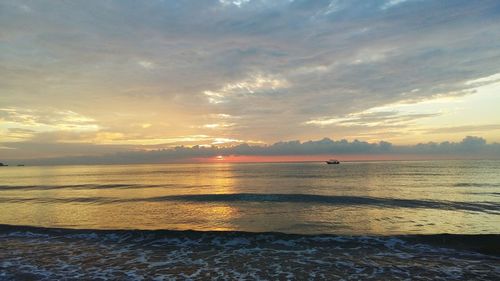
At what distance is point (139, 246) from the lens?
58.3 feet

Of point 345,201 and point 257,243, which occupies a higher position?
point 257,243

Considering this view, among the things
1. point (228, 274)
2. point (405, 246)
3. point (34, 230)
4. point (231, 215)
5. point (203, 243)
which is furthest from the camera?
point (231, 215)

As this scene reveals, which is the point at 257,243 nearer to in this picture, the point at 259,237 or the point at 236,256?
the point at 259,237

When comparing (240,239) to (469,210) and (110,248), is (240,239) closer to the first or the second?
(110,248)

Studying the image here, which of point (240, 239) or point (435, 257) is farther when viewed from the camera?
point (240, 239)

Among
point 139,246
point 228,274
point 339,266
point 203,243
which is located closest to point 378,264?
point 339,266

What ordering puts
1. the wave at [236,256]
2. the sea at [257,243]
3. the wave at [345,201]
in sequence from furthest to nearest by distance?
the wave at [345,201], the sea at [257,243], the wave at [236,256]

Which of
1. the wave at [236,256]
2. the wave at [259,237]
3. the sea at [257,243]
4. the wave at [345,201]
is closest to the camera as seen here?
the wave at [236,256]

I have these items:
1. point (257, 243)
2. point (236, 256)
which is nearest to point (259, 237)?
point (257, 243)

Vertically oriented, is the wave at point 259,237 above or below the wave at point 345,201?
above

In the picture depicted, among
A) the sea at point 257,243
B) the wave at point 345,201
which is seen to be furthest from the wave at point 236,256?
the wave at point 345,201

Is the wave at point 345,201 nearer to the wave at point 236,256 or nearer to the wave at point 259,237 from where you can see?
the wave at point 259,237

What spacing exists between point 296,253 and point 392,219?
13.0 meters

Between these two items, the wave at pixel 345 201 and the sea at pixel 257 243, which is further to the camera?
the wave at pixel 345 201
